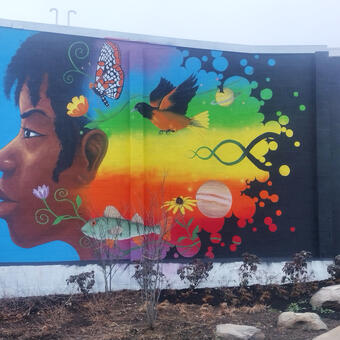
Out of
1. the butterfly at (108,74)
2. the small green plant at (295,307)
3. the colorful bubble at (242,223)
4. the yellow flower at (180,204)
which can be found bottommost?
the small green plant at (295,307)

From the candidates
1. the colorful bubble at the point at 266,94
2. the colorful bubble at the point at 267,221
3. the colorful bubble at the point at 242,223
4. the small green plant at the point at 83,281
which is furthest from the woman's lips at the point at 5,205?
the colorful bubble at the point at 266,94

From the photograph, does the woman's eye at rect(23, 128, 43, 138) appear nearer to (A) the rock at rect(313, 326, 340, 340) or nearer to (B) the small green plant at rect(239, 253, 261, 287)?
(B) the small green plant at rect(239, 253, 261, 287)

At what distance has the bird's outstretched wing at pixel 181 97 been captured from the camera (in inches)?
303

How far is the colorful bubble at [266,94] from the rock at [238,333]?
4274 millimetres

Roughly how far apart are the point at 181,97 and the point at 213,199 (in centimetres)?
183

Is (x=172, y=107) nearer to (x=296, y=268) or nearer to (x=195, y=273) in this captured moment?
(x=195, y=273)

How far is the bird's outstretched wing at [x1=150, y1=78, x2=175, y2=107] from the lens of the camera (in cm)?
765

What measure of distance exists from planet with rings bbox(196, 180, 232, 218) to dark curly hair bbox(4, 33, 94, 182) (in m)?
2.25

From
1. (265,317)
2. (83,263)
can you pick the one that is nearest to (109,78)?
(83,263)

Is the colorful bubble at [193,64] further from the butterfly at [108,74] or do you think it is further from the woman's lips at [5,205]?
the woman's lips at [5,205]

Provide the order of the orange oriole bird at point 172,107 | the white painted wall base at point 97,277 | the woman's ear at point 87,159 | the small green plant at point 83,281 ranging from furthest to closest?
the orange oriole bird at point 172,107 → the woman's ear at point 87,159 → the white painted wall base at point 97,277 → the small green plant at point 83,281

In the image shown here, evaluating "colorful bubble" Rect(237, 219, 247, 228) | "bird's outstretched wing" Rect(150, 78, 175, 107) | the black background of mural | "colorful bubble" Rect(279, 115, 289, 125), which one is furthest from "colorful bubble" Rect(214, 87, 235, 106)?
"colorful bubble" Rect(237, 219, 247, 228)

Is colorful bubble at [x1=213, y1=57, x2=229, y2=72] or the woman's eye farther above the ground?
colorful bubble at [x1=213, y1=57, x2=229, y2=72]

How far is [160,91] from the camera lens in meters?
7.69
